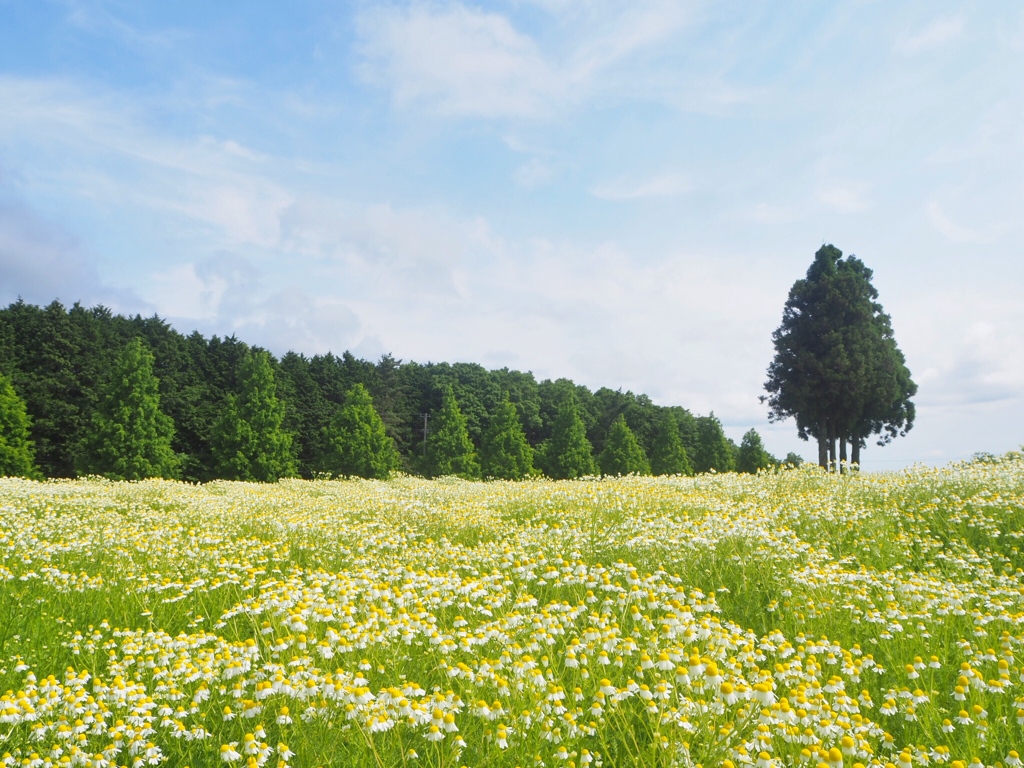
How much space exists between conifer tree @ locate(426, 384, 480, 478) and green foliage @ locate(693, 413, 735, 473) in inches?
676

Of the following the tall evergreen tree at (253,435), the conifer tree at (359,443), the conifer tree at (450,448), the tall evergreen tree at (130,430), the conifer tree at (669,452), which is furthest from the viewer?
the conifer tree at (669,452)

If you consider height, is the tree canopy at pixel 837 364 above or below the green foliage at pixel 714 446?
above

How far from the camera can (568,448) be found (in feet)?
129

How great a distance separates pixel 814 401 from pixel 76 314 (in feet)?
140

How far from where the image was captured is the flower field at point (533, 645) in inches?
126

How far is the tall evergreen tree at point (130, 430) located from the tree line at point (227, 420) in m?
0.06

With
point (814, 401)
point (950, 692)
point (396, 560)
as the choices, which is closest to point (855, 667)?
point (950, 692)

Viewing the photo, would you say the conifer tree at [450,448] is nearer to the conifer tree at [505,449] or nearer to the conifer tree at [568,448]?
the conifer tree at [505,449]

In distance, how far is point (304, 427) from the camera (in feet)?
144

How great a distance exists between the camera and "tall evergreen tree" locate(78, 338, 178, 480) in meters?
30.5

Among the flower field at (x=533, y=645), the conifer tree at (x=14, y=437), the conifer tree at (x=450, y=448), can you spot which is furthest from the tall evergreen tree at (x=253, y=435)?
Result: the flower field at (x=533, y=645)

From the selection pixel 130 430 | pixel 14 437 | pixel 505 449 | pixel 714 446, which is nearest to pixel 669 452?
pixel 714 446

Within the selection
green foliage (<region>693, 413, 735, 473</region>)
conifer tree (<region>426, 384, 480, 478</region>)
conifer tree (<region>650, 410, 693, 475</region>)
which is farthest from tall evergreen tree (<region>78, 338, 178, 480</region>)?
green foliage (<region>693, 413, 735, 473</region>)

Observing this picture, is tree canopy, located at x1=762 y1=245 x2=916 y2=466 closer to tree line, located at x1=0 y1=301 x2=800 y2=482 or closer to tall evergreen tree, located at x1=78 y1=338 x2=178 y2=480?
tree line, located at x1=0 y1=301 x2=800 y2=482
